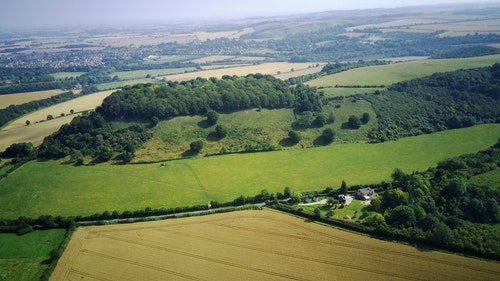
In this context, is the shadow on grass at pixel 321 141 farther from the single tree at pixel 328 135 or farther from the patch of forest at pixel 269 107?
the patch of forest at pixel 269 107

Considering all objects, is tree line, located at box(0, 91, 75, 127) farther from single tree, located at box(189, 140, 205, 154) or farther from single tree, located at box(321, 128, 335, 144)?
single tree, located at box(321, 128, 335, 144)

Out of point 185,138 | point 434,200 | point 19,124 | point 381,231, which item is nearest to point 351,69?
point 185,138

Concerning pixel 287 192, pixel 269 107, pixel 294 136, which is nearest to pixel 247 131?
pixel 294 136

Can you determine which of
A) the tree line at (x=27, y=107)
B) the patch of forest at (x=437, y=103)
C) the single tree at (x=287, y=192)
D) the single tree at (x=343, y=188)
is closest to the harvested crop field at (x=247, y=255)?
the single tree at (x=287, y=192)

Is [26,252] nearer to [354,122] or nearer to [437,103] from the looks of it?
[354,122]

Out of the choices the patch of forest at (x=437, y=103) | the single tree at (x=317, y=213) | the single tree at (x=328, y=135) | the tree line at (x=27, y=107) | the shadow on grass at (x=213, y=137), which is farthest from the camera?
the tree line at (x=27, y=107)

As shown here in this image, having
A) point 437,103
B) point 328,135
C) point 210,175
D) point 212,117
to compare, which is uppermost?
point 212,117

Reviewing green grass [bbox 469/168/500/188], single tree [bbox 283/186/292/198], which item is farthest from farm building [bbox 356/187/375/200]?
green grass [bbox 469/168/500/188]
